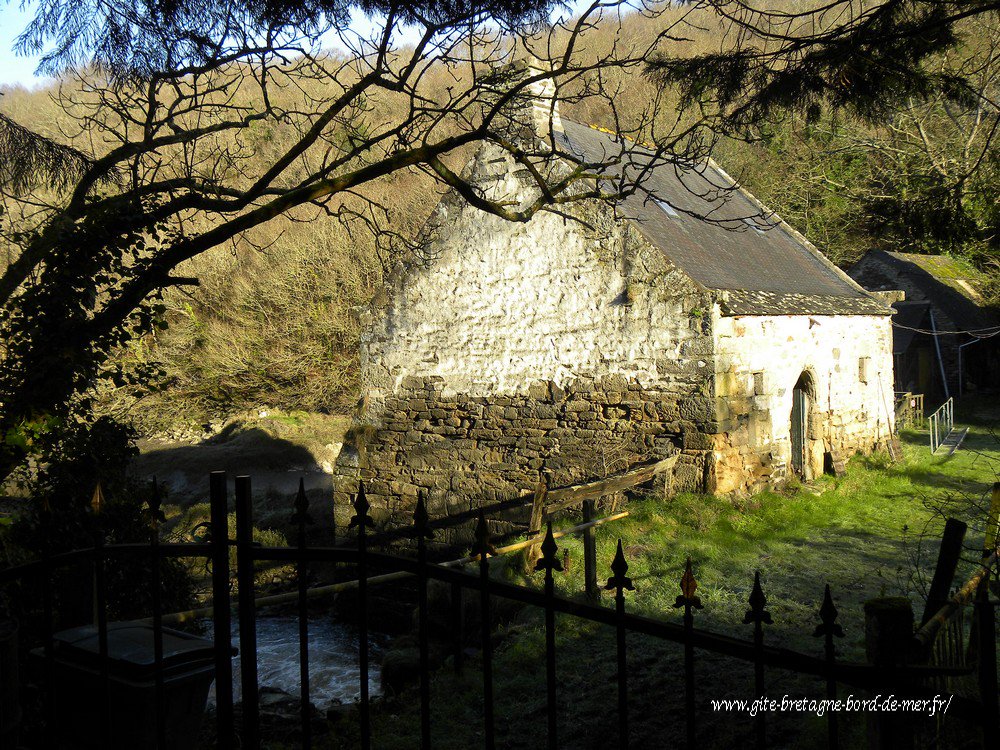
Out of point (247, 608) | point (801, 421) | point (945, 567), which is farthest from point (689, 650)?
point (801, 421)

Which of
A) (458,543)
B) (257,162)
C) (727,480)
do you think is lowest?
(458,543)

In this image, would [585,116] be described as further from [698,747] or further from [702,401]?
[698,747]

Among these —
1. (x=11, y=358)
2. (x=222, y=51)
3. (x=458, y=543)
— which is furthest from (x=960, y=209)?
(x=458, y=543)

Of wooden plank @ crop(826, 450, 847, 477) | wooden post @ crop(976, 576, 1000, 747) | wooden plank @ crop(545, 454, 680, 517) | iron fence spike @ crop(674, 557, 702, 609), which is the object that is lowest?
wooden plank @ crop(826, 450, 847, 477)

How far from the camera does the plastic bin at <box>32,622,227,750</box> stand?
10.1 feet

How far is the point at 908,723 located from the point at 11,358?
19.5 ft

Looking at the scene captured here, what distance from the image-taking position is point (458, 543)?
474 inches

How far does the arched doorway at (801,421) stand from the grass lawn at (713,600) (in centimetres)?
49

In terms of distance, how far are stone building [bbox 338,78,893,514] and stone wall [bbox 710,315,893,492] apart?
0.03 metres

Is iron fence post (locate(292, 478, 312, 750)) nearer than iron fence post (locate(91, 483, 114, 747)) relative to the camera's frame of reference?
Yes

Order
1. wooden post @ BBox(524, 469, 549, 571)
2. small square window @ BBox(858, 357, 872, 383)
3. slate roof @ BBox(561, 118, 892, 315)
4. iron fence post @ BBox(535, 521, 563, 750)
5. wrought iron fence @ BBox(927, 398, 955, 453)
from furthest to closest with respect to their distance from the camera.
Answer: wrought iron fence @ BBox(927, 398, 955, 453) < small square window @ BBox(858, 357, 872, 383) < slate roof @ BBox(561, 118, 892, 315) < wooden post @ BBox(524, 469, 549, 571) < iron fence post @ BBox(535, 521, 563, 750)

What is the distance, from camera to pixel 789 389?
12.0 m

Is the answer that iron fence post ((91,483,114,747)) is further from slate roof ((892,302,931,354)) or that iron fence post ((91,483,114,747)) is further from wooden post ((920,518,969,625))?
slate roof ((892,302,931,354))

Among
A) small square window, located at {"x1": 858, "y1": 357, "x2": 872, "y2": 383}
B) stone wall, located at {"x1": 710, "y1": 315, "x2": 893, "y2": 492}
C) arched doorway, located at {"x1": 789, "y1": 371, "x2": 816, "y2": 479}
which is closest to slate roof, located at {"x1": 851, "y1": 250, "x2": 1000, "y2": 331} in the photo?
stone wall, located at {"x1": 710, "y1": 315, "x2": 893, "y2": 492}
